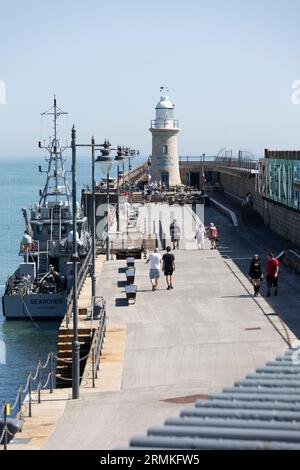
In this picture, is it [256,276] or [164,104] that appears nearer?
[256,276]

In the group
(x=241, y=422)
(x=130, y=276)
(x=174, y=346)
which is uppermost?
(x=241, y=422)

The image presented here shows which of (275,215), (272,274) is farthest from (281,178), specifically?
(272,274)

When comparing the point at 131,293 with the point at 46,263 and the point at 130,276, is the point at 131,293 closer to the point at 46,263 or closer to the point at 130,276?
the point at 130,276

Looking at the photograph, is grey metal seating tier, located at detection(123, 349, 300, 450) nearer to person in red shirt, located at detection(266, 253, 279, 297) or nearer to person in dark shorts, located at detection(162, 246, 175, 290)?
person in red shirt, located at detection(266, 253, 279, 297)

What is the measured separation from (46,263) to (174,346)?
1025 inches

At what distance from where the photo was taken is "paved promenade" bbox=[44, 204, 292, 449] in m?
16.4

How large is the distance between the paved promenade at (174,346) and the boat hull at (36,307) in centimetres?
757

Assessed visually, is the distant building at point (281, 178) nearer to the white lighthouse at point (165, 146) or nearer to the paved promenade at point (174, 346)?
the paved promenade at point (174, 346)

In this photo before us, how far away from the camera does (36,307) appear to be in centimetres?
4241

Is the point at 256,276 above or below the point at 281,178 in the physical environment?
below

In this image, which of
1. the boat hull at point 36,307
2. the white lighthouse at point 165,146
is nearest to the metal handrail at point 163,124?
the white lighthouse at point 165,146

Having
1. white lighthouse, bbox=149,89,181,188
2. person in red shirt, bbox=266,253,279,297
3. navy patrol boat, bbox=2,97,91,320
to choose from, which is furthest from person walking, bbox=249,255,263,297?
white lighthouse, bbox=149,89,181,188
